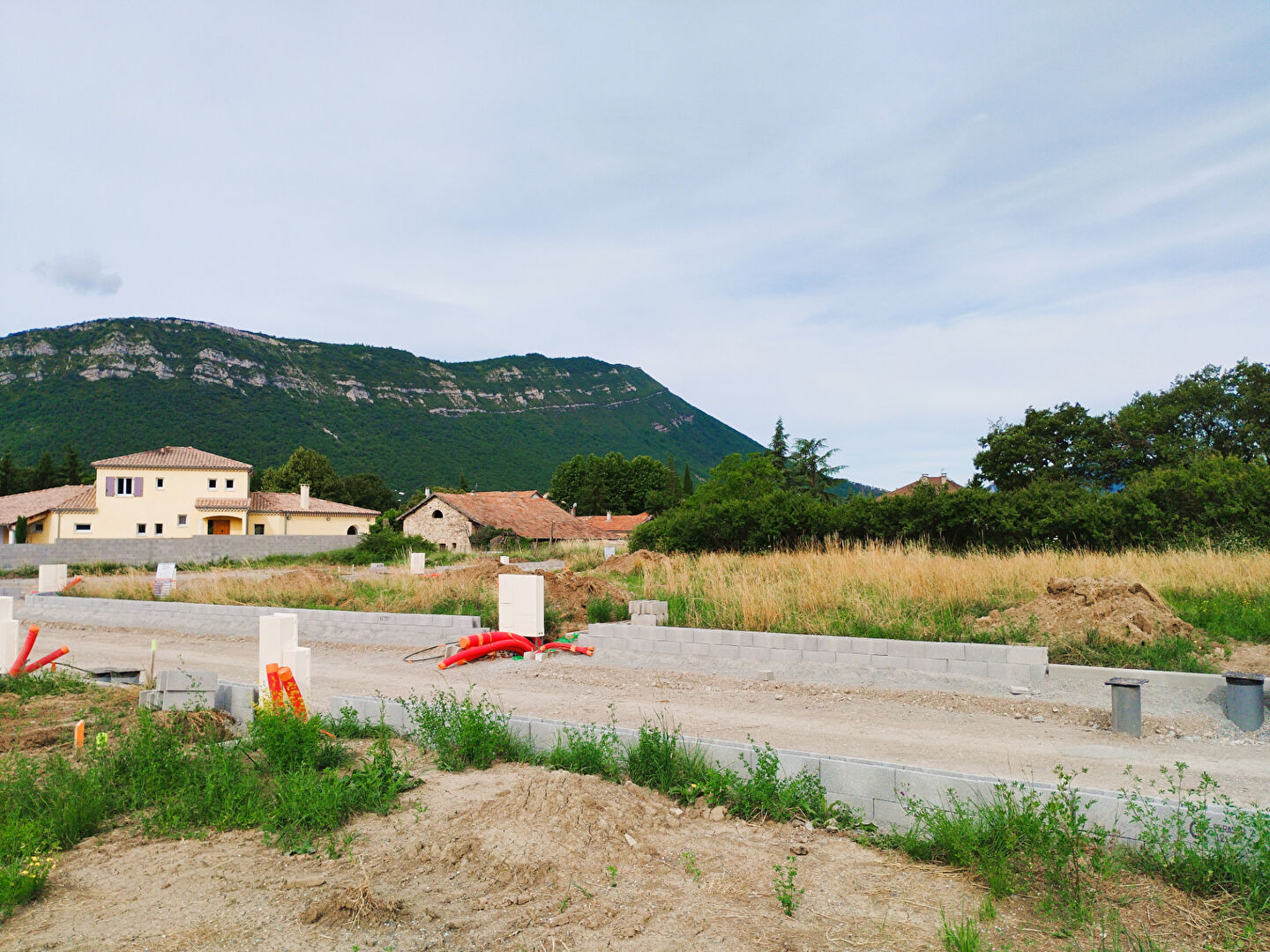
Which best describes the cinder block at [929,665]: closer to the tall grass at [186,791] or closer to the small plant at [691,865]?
the small plant at [691,865]

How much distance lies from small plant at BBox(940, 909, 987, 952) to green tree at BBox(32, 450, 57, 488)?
83.5 metres

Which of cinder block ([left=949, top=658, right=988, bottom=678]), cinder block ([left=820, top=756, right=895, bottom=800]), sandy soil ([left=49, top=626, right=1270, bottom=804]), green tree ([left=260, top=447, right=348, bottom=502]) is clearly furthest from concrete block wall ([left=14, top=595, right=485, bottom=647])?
green tree ([left=260, top=447, right=348, bottom=502])

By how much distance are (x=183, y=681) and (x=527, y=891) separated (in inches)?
217

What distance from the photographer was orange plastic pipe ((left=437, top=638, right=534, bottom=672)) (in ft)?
39.6

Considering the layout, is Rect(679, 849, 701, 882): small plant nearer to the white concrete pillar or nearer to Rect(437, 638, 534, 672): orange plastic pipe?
the white concrete pillar

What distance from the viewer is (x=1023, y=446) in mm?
45094

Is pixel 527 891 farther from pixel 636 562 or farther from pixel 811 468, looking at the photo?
pixel 811 468

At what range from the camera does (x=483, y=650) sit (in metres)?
12.4

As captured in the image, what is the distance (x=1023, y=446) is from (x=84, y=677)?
46.3 meters

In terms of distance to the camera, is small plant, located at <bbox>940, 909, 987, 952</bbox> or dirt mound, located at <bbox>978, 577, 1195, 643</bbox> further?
dirt mound, located at <bbox>978, 577, 1195, 643</bbox>

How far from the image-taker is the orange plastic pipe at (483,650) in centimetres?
1208

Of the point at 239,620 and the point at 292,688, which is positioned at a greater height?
the point at 292,688

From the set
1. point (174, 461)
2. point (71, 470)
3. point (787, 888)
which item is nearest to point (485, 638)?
point (787, 888)

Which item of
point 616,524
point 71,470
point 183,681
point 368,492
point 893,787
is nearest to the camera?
point 893,787
